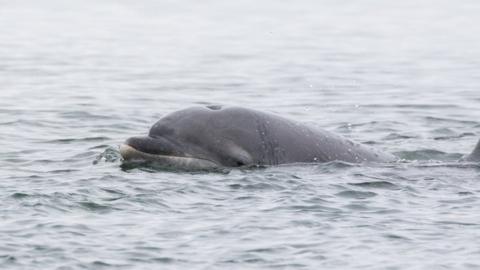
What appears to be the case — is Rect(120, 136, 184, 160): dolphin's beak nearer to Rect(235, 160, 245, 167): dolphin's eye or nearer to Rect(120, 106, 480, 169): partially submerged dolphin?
Rect(120, 106, 480, 169): partially submerged dolphin

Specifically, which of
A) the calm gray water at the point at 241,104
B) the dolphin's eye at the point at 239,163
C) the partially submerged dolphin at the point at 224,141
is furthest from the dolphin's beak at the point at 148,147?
the dolphin's eye at the point at 239,163

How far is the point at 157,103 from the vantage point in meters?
24.8

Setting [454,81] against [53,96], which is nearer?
[53,96]

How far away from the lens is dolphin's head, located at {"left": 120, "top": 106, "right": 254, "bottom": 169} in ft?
54.1

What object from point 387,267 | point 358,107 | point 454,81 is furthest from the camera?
point 454,81

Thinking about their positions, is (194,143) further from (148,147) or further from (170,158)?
(148,147)

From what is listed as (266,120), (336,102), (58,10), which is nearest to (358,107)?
(336,102)

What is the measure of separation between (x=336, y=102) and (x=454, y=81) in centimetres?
430

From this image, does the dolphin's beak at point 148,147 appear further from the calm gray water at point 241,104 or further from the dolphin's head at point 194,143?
the calm gray water at point 241,104

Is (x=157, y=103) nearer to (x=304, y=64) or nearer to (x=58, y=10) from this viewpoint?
(x=304, y=64)

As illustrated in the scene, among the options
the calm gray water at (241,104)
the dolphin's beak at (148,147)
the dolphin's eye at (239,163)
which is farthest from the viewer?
the dolphin's eye at (239,163)

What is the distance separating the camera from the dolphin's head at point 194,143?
1650cm

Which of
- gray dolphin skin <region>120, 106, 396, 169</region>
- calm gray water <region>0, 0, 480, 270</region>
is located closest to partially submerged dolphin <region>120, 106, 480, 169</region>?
gray dolphin skin <region>120, 106, 396, 169</region>

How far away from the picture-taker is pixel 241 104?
25.0 m
